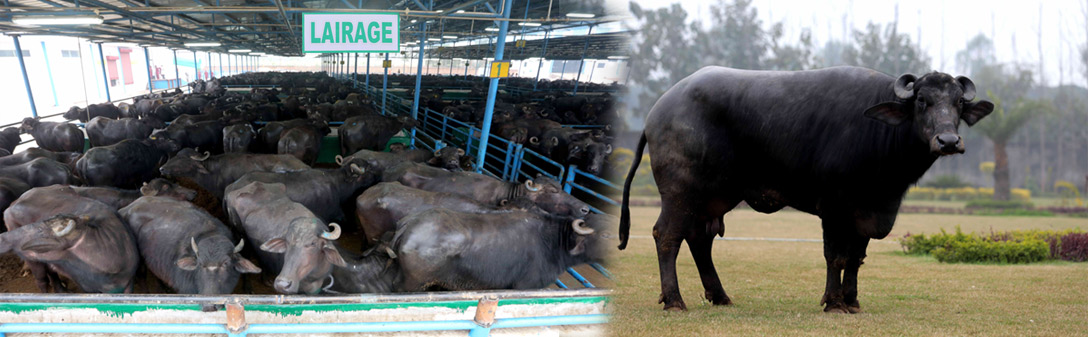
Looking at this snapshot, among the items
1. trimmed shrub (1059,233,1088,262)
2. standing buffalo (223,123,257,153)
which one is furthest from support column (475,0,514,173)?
trimmed shrub (1059,233,1088,262)

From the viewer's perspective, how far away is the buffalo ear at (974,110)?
4434 mm

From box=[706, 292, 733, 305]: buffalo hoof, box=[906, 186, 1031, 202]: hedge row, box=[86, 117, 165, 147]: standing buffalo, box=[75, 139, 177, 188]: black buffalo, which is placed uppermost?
box=[706, 292, 733, 305]: buffalo hoof

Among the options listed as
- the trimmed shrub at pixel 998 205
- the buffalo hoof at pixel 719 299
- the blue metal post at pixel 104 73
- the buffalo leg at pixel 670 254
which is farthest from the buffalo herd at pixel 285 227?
the trimmed shrub at pixel 998 205

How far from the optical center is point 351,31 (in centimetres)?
743

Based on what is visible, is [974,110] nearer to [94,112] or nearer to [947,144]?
[947,144]

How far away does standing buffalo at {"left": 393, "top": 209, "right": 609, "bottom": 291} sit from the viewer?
432 centimetres

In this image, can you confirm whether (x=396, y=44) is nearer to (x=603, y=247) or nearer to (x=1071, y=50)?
(x=603, y=247)

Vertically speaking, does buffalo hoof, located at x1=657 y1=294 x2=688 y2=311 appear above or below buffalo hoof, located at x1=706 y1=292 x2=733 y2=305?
above

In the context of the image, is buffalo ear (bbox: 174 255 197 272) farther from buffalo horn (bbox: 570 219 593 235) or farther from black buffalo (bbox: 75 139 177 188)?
black buffalo (bbox: 75 139 177 188)

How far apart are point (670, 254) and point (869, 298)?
2.77 m

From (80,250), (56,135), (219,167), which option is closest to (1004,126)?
(219,167)

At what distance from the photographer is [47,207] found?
5.28 meters

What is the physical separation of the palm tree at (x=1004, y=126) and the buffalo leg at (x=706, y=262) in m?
36.5

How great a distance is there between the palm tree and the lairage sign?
3734 centimetres
